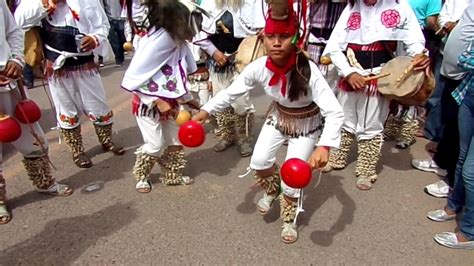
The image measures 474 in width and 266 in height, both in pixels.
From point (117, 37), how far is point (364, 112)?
6.85 metres

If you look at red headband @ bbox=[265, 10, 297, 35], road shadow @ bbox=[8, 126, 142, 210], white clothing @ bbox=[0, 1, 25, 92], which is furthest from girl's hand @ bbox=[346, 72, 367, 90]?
white clothing @ bbox=[0, 1, 25, 92]

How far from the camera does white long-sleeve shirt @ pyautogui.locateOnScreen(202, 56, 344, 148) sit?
7.95 feet

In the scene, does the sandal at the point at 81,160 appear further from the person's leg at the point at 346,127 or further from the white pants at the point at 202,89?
the person's leg at the point at 346,127

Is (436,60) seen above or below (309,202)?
above

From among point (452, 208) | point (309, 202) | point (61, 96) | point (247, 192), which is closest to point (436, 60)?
point (452, 208)

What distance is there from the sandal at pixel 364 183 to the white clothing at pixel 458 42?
1074 mm

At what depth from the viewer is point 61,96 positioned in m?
3.75

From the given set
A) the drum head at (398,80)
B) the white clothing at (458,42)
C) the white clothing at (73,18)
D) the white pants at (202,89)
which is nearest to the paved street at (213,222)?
the white pants at (202,89)

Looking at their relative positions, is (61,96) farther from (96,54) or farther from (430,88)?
(430,88)

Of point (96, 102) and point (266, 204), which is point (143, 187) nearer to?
point (96, 102)

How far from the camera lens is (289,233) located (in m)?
2.87

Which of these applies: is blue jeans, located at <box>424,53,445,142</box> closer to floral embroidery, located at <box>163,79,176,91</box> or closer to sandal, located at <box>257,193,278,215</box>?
sandal, located at <box>257,193,278,215</box>

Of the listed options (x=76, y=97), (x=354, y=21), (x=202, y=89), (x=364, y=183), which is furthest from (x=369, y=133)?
(x=76, y=97)

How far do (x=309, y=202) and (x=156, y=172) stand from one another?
1497mm
